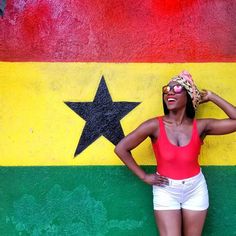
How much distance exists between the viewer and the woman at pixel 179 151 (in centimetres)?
349

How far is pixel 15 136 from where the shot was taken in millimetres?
3977

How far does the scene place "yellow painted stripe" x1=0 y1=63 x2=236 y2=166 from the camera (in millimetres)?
3961

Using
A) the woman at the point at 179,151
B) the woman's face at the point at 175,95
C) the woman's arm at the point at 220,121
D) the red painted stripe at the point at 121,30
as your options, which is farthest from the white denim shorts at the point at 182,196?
the red painted stripe at the point at 121,30

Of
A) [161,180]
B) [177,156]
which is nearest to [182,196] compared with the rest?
[161,180]

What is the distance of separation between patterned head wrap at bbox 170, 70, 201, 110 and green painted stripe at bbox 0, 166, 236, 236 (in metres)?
0.72

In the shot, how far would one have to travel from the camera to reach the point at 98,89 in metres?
3.96

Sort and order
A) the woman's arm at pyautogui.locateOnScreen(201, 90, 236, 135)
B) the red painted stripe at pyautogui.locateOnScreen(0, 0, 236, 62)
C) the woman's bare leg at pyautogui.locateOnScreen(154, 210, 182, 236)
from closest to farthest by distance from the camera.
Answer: the woman's bare leg at pyautogui.locateOnScreen(154, 210, 182, 236), the woman's arm at pyautogui.locateOnScreen(201, 90, 236, 135), the red painted stripe at pyautogui.locateOnScreen(0, 0, 236, 62)

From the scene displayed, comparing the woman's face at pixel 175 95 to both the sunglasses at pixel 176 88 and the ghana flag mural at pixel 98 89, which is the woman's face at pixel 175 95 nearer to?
the sunglasses at pixel 176 88

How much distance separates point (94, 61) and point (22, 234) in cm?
166

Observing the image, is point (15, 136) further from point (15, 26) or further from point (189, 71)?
point (189, 71)

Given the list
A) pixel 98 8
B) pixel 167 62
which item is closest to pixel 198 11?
pixel 167 62

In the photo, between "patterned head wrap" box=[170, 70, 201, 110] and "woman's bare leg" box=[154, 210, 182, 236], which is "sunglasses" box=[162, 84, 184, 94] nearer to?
"patterned head wrap" box=[170, 70, 201, 110]

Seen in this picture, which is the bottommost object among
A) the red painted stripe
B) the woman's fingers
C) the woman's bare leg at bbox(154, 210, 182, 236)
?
the woman's bare leg at bbox(154, 210, 182, 236)

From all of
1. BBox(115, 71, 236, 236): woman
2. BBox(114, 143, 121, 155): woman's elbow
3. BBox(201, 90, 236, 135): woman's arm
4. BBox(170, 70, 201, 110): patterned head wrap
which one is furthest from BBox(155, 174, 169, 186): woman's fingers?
BBox(170, 70, 201, 110): patterned head wrap
